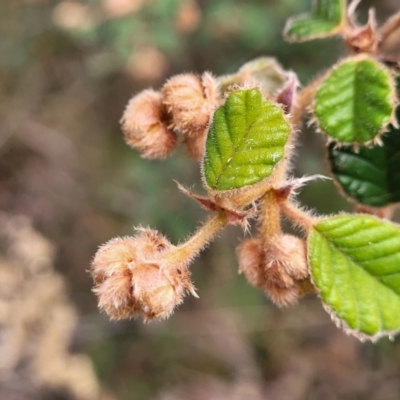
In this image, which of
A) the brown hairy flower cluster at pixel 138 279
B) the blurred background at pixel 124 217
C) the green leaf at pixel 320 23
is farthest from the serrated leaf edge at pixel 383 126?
the blurred background at pixel 124 217

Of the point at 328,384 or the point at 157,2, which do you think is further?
the point at 328,384

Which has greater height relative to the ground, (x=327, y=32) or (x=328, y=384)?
(x=327, y=32)

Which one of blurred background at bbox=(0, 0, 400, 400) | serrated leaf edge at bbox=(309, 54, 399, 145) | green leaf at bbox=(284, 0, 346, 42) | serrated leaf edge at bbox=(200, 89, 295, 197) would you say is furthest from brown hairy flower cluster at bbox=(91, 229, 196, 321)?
blurred background at bbox=(0, 0, 400, 400)

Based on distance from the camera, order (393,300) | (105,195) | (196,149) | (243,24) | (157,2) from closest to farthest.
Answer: (393,300) < (196,149) < (157,2) < (243,24) < (105,195)

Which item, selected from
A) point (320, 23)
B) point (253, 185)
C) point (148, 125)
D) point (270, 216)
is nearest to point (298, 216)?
point (270, 216)

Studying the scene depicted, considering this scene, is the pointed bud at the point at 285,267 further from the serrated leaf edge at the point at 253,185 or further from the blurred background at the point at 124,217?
the blurred background at the point at 124,217

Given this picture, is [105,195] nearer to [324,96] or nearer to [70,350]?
[70,350]

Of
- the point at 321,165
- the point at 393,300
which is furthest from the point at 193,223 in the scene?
the point at 393,300
